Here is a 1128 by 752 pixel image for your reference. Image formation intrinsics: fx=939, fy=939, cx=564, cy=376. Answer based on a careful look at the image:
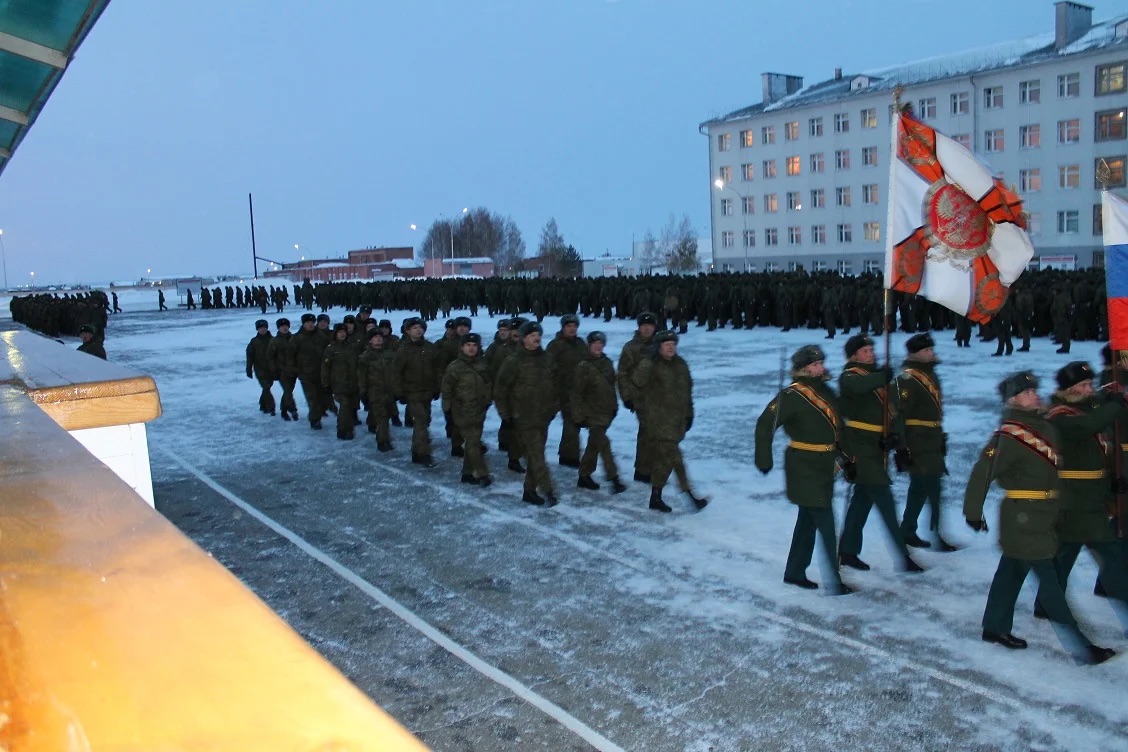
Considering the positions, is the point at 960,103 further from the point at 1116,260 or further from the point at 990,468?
the point at 990,468

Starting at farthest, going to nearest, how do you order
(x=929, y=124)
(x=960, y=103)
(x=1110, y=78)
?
(x=960, y=103) < (x=1110, y=78) < (x=929, y=124)

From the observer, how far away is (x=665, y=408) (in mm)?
7914

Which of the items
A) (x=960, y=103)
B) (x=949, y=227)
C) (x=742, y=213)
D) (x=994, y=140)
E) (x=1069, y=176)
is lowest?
(x=949, y=227)

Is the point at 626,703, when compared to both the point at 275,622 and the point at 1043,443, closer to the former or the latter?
the point at 1043,443

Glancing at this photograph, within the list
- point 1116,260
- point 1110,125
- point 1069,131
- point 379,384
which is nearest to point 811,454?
point 1116,260

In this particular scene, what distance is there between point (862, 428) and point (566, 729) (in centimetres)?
314

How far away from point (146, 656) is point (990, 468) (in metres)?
4.55

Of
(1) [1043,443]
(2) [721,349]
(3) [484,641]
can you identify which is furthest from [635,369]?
(2) [721,349]

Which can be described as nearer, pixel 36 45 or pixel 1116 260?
pixel 36 45

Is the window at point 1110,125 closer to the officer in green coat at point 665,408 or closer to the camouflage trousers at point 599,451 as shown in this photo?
the camouflage trousers at point 599,451

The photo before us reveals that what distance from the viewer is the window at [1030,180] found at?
44.6 meters

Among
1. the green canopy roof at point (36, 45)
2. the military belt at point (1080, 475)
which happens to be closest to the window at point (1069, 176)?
the military belt at point (1080, 475)

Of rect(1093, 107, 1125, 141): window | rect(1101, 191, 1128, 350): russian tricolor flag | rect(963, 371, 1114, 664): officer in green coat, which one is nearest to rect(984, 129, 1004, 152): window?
rect(1093, 107, 1125, 141): window

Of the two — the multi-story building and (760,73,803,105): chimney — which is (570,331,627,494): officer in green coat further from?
(760,73,803,105): chimney
